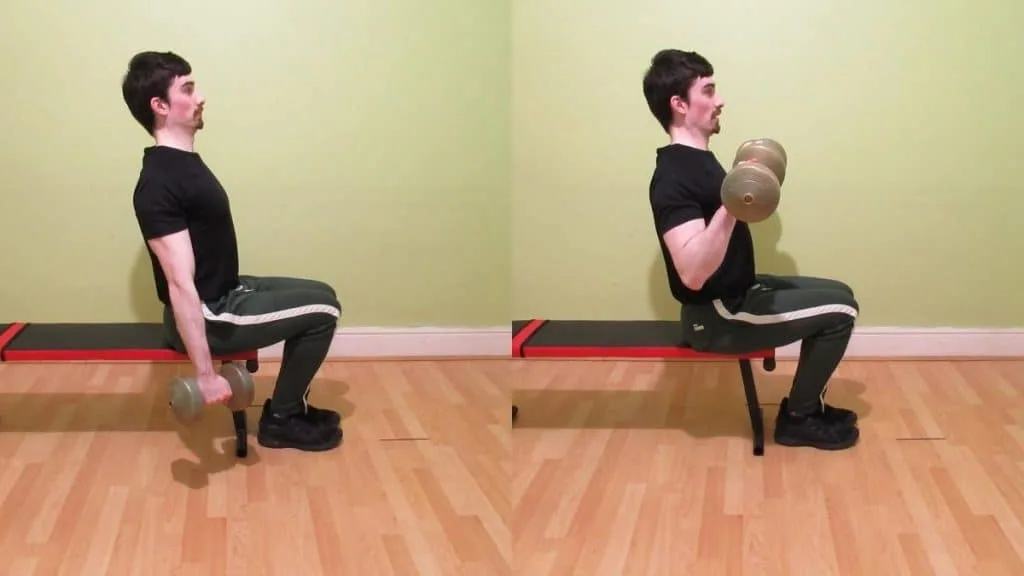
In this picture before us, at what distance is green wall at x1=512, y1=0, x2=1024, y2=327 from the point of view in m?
2.75

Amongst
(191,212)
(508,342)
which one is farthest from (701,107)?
(191,212)

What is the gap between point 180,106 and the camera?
2.21 m

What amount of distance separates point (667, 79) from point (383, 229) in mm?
1145

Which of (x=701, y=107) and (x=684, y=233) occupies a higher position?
(x=701, y=107)

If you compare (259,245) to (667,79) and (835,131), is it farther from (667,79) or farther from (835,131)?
(835,131)

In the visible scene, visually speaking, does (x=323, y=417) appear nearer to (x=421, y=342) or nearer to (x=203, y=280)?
(x=203, y=280)

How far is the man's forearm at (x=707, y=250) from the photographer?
6.67 feet

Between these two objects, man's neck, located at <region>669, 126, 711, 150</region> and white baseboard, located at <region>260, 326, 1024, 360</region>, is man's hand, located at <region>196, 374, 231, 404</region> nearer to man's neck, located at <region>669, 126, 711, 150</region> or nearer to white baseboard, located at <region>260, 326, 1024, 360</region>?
white baseboard, located at <region>260, 326, 1024, 360</region>

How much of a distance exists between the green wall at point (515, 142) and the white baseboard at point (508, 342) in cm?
6

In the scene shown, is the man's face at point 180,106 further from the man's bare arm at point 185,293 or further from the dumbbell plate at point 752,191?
the dumbbell plate at point 752,191

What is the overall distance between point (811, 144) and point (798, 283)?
530 mm

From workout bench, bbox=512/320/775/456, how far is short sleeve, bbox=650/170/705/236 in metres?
0.33

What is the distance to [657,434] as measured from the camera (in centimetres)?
248

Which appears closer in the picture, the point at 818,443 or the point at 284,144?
the point at 818,443
